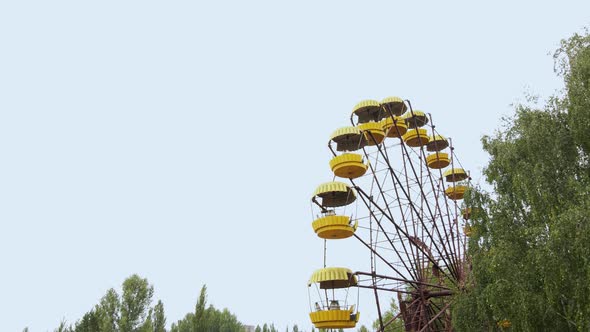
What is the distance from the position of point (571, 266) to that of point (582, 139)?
3.58m

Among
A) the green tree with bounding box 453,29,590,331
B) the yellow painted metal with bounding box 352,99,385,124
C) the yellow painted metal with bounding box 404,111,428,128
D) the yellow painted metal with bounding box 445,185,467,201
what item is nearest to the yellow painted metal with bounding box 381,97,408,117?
the yellow painted metal with bounding box 352,99,385,124

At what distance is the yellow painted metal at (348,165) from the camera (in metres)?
19.0

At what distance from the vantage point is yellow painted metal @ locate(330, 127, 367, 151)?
2022cm

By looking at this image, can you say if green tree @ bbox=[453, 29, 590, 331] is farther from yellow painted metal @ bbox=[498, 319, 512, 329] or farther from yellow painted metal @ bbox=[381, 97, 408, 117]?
yellow painted metal @ bbox=[381, 97, 408, 117]

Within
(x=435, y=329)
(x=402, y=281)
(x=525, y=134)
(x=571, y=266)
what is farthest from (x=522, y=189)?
(x=435, y=329)

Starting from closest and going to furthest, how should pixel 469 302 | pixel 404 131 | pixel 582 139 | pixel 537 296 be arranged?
pixel 537 296, pixel 582 139, pixel 469 302, pixel 404 131

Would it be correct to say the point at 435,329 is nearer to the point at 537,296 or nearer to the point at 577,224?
the point at 537,296

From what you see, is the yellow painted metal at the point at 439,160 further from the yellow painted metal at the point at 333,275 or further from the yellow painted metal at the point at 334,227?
the yellow painted metal at the point at 333,275

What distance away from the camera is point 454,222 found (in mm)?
23250

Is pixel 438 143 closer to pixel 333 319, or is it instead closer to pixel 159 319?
pixel 333 319

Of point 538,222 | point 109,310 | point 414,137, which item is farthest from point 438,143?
point 109,310

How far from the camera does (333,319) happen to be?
18.0 m

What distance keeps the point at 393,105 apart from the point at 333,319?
10.5m

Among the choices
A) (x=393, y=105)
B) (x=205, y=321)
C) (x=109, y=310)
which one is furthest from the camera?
(x=109, y=310)
